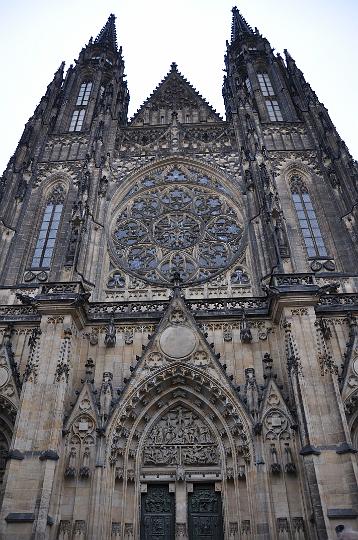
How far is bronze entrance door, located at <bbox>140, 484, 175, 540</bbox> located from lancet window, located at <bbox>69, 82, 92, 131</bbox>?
15.6 m

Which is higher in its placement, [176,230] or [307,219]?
[307,219]

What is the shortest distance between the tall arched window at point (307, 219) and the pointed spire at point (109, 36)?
15.0 m

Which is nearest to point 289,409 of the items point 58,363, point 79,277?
point 58,363

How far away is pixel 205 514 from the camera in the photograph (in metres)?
10.8

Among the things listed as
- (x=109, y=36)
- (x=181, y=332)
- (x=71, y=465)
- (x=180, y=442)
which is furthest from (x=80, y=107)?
(x=71, y=465)

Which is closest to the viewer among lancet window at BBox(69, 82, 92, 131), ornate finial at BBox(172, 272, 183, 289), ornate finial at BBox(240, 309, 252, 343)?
ornate finial at BBox(240, 309, 252, 343)

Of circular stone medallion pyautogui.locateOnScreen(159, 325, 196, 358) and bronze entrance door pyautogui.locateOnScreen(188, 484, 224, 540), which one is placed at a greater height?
circular stone medallion pyautogui.locateOnScreen(159, 325, 196, 358)

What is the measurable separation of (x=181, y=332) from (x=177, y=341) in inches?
12.0

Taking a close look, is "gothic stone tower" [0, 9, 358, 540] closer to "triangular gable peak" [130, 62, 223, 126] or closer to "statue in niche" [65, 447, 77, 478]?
"statue in niche" [65, 447, 77, 478]

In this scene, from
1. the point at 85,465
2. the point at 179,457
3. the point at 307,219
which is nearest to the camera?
the point at 85,465

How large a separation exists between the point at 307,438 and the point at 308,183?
10429mm

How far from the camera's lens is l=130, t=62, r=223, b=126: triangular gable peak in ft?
69.1

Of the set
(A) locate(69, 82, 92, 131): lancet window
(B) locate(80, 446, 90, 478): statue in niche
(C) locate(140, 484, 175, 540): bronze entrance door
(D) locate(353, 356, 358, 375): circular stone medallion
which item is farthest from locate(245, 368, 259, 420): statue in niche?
(A) locate(69, 82, 92, 131): lancet window

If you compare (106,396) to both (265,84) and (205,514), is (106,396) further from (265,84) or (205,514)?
(265,84)
